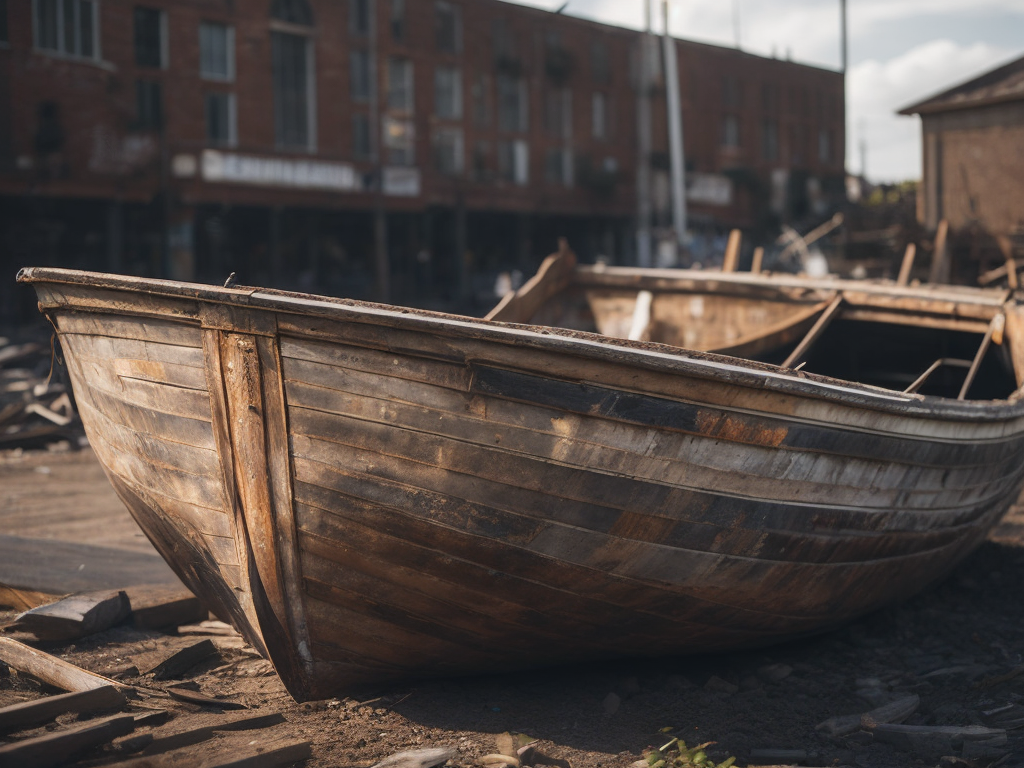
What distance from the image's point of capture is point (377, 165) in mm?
26859

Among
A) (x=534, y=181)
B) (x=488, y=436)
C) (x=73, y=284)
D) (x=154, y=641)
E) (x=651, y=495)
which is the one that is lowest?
(x=154, y=641)

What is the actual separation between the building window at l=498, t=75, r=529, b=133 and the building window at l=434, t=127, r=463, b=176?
6.44 feet

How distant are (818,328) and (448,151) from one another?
24.0 metres

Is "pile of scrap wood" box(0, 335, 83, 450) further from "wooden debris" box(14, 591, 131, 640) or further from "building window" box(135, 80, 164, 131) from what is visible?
"building window" box(135, 80, 164, 131)

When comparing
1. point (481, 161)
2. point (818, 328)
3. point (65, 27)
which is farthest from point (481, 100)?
point (818, 328)

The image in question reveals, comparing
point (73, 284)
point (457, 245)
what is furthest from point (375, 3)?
point (73, 284)

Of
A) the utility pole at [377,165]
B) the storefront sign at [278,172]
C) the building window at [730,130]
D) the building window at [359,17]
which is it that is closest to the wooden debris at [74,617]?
the storefront sign at [278,172]

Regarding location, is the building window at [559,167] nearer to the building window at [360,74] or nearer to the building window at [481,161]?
the building window at [481,161]

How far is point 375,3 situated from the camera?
27.2 meters

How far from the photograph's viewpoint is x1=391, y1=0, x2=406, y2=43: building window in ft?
91.5

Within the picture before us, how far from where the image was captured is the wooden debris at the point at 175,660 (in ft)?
14.0

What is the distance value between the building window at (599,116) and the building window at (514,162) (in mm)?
3559

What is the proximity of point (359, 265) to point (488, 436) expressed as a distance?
88.1ft

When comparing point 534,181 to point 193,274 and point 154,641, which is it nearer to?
point 193,274
